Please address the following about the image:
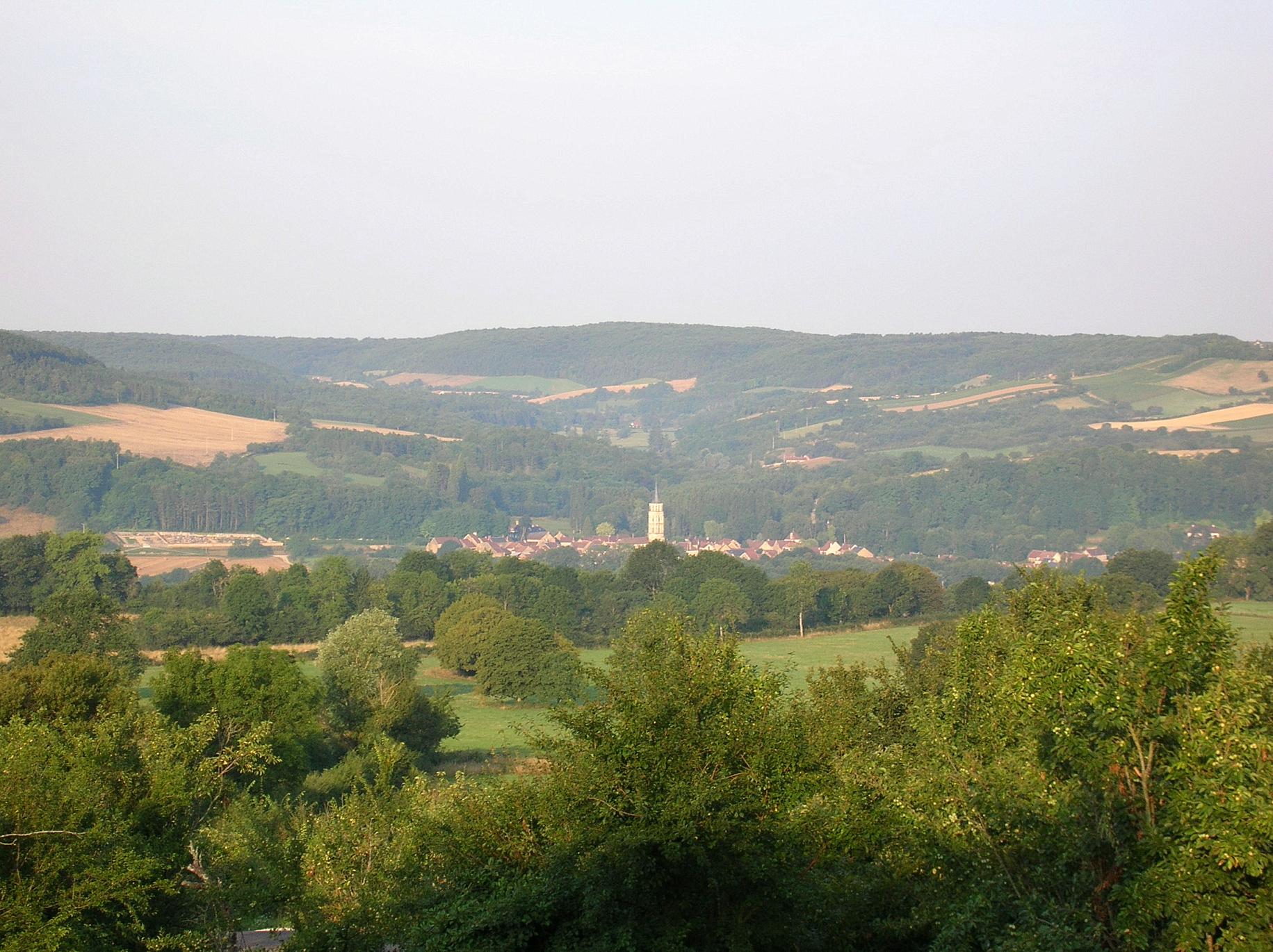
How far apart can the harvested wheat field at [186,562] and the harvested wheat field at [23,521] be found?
776 inches

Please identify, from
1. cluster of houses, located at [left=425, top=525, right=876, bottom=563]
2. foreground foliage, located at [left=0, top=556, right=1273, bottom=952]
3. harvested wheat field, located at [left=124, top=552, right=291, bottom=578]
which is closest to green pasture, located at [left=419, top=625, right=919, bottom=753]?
foreground foliage, located at [left=0, top=556, right=1273, bottom=952]

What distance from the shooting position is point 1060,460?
7682 inches

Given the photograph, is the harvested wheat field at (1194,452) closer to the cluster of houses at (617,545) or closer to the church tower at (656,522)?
the cluster of houses at (617,545)

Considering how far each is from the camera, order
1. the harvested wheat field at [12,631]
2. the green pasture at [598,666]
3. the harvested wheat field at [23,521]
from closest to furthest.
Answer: the green pasture at [598,666] < the harvested wheat field at [12,631] < the harvested wheat field at [23,521]

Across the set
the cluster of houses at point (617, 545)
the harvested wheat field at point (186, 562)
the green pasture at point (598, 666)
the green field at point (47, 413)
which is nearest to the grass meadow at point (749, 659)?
the green pasture at point (598, 666)

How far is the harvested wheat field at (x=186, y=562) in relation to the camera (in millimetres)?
125625

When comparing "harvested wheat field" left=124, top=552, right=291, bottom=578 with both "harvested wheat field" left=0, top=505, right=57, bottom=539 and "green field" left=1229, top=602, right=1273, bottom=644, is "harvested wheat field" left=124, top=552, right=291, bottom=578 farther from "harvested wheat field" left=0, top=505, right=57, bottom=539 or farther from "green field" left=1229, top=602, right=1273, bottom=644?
"green field" left=1229, top=602, right=1273, bottom=644

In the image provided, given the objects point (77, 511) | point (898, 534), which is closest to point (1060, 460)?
point (898, 534)

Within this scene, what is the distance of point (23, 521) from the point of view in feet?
504

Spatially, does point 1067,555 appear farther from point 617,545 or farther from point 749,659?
point 749,659

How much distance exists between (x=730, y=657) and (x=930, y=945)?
386 cm

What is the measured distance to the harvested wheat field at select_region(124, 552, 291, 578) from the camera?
125625 mm

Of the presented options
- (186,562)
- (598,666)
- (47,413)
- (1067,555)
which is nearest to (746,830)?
(598,666)

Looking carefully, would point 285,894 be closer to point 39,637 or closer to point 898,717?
point 898,717
